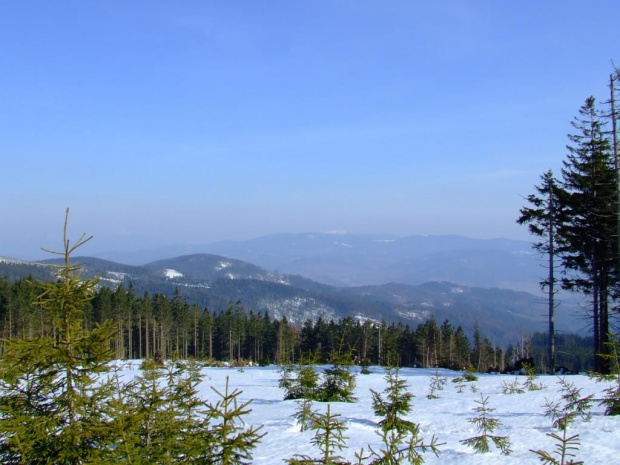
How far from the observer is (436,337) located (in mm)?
71812

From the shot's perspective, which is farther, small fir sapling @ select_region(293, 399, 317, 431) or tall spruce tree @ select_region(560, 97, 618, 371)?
tall spruce tree @ select_region(560, 97, 618, 371)

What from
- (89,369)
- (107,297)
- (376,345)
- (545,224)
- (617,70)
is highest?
(617,70)

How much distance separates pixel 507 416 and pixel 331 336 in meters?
64.5

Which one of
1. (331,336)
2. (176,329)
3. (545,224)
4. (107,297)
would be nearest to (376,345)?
(331,336)

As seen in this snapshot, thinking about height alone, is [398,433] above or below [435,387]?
above

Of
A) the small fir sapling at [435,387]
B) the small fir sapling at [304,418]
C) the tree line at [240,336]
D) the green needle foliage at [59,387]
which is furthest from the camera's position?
the tree line at [240,336]

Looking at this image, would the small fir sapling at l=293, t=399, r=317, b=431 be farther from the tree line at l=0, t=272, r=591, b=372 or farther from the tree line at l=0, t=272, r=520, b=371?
the tree line at l=0, t=272, r=520, b=371

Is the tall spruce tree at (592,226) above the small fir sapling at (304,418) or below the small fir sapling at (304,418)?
above

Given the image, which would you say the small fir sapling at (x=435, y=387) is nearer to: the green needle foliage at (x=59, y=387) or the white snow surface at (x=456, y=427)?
the white snow surface at (x=456, y=427)

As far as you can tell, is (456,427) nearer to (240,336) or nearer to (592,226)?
(592,226)

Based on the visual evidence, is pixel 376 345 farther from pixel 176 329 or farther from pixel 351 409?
pixel 351 409

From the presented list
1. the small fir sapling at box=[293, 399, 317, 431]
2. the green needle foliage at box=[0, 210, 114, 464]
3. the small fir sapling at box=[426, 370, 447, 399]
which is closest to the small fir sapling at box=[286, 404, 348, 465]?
the green needle foliage at box=[0, 210, 114, 464]

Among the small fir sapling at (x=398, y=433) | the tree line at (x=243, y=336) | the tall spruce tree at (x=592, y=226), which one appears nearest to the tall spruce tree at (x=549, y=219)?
the tall spruce tree at (x=592, y=226)

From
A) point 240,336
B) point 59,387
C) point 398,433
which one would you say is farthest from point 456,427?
point 240,336
